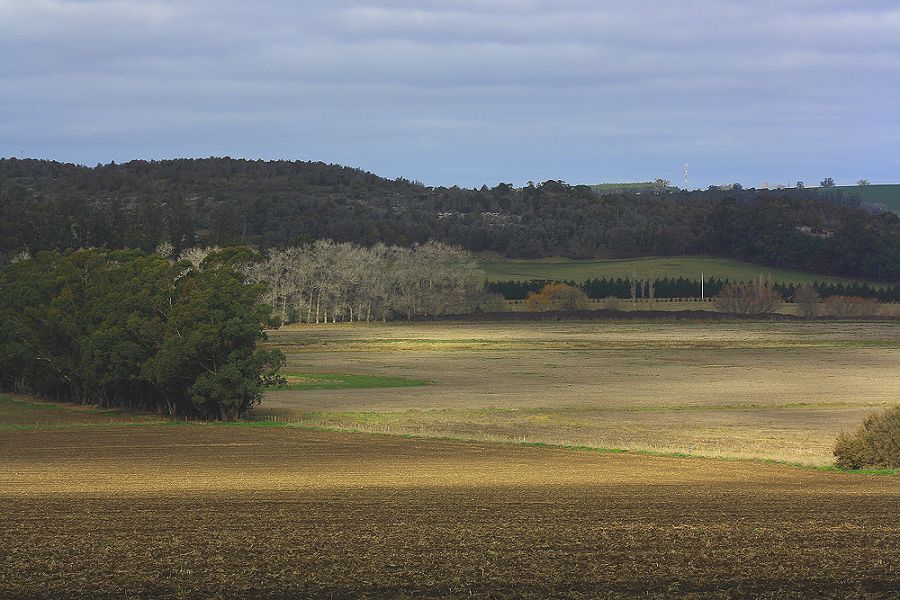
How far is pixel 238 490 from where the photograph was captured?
29.5 m

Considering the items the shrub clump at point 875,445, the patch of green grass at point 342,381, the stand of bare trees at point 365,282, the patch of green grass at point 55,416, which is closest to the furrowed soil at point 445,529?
the shrub clump at point 875,445

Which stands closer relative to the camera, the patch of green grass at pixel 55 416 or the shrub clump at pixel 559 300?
the patch of green grass at pixel 55 416

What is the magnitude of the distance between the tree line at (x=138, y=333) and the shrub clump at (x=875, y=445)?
111ft

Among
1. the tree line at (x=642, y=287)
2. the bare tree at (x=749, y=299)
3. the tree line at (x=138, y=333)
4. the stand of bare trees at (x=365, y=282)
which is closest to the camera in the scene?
the tree line at (x=138, y=333)

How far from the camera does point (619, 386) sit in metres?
76.2

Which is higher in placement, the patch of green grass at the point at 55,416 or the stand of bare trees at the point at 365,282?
the stand of bare trees at the point at 365,282

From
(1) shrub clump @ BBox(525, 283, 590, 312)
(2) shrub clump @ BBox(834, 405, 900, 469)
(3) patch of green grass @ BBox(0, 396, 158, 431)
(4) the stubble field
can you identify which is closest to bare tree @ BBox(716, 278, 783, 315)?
(1) shrub clump @ BBox(525, 283, 590, 312)

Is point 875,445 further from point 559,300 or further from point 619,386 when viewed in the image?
point 559,300

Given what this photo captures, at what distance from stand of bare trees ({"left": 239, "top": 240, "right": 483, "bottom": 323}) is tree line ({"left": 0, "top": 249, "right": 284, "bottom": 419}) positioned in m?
76.1

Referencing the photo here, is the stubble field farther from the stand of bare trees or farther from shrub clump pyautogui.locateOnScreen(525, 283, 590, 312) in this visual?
shrub clump pyautogui.locateOnScreen(525, 283, 590, 312)

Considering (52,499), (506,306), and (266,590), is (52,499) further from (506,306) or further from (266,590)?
(506,306)

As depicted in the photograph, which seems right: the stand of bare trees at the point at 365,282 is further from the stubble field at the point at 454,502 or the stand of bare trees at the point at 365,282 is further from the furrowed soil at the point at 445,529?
the furrowed soil at the point at 445,529

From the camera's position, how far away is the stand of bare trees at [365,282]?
16638 cm

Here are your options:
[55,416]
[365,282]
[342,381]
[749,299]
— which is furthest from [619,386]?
[749,299]
